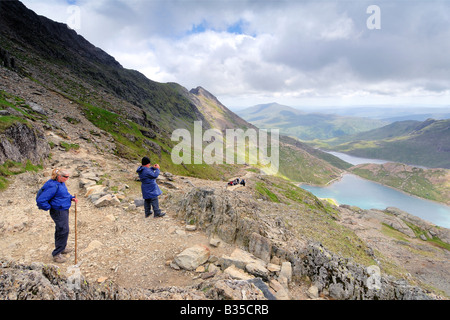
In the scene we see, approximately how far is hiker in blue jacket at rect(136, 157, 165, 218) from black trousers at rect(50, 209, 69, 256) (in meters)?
4.34

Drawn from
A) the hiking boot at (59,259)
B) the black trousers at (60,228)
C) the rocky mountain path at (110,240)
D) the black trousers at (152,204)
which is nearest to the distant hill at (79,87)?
the rocky mountain path at (110,240)

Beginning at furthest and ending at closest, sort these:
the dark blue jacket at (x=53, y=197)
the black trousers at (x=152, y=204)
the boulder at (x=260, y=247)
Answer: the black trousers at (x=152, y=204) < the boulder at (x=260, y=247) < the dark blue jacket at (x=53, y=197)

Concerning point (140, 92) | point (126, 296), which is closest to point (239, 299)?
point (126, 296)

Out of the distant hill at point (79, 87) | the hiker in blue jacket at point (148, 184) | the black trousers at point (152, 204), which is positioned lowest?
the black trousers at point (152, 204)

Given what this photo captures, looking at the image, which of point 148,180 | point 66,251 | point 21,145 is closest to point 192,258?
point 148,180

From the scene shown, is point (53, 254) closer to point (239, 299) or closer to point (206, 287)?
point (206, 287)

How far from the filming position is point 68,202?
9.53m

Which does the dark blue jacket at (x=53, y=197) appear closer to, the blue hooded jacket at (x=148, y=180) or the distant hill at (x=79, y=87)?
the blue hooded jacket at (x=148, y=180)

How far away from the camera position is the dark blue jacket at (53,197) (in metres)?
8.73

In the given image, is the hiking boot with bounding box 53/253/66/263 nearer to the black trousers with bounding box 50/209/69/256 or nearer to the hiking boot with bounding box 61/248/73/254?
the black trousers with bounding box 50/209/69/256

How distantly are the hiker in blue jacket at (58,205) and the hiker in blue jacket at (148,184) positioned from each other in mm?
4029

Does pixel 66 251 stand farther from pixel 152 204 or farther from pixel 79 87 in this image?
pixel 79 87

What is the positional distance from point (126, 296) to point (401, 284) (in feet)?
48.2

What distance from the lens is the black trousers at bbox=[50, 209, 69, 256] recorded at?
9.24m
